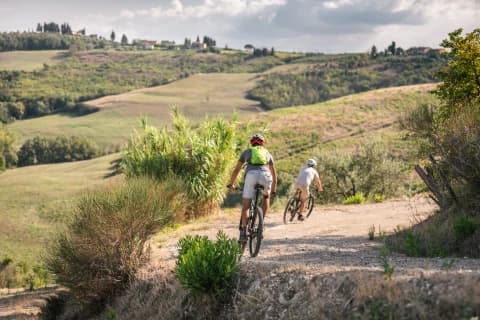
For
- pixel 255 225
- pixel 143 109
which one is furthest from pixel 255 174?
pixel 143 109

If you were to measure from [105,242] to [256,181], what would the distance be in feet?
10.00

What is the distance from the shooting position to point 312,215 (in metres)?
16.8

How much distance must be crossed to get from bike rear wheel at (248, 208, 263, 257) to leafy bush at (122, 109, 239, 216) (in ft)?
22.4

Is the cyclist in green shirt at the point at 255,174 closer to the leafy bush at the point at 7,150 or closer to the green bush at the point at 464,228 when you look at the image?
the green bush at the point at 464,228

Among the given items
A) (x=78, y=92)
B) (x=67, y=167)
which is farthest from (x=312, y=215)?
(x=78, y=92)

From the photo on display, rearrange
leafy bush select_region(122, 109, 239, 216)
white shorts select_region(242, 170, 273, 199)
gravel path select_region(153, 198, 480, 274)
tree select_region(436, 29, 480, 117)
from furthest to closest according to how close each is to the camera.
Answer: leafy bush select_region(122, 109, 239, 216) < tree select_region(436, 29, 480, 117) < white shorts select_region(242, 170, 273, 199) < gravel path select_region(153, 198, 480, 274)

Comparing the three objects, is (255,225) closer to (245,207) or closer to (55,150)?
(245,207)

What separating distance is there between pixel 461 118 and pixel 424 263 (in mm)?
3137

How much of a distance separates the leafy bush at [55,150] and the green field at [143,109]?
570 centimetres

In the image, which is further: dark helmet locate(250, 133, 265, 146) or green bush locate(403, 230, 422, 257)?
dark helmet locate(250, 133, 265, 146)

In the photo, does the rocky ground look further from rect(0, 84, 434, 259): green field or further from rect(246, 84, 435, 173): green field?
rect(246, 84, 435, 173): green field

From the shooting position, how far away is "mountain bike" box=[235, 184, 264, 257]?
9.34m

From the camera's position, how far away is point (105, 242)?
1020cm

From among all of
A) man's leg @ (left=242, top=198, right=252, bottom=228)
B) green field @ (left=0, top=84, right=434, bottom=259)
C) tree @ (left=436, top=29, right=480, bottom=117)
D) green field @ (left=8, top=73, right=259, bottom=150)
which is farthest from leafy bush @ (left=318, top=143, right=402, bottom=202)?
green field @ (left=8, top=73, right=259, bottom=150)
